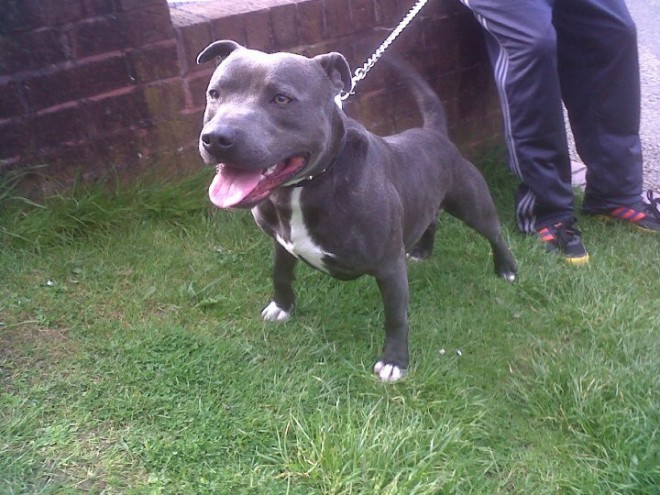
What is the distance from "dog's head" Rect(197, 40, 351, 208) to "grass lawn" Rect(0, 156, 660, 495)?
0.77m

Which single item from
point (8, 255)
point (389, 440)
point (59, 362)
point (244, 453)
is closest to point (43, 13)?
A: point (8, 255)

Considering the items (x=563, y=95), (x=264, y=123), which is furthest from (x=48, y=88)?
(x=563, y=95)

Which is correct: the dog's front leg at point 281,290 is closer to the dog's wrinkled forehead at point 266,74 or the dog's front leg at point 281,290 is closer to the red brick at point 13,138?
the dog's wrinkled forehead at point 266,74

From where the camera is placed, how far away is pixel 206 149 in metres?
1.99

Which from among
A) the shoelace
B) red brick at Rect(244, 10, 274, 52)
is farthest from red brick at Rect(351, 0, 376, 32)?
the shoelace

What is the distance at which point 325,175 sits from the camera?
236 centimetres

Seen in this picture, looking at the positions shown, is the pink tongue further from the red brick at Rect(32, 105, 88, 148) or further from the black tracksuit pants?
the black tracksuit pants

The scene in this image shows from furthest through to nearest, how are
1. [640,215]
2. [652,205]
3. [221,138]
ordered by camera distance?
[652,205]
[640,215]
[221,138]

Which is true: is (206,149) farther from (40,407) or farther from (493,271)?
(493,271)

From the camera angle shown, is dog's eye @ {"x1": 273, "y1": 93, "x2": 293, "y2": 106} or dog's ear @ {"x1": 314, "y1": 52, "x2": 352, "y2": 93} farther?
dog's ear @ {"x1": 314, "y1": 52, "x2": 352, "y2": 93}

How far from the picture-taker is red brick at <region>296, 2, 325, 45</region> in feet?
11.5

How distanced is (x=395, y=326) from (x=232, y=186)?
2.82 ft

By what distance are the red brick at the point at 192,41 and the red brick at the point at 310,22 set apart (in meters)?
0.43

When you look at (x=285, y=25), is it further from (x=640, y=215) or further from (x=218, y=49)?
(x=640, y=215)
